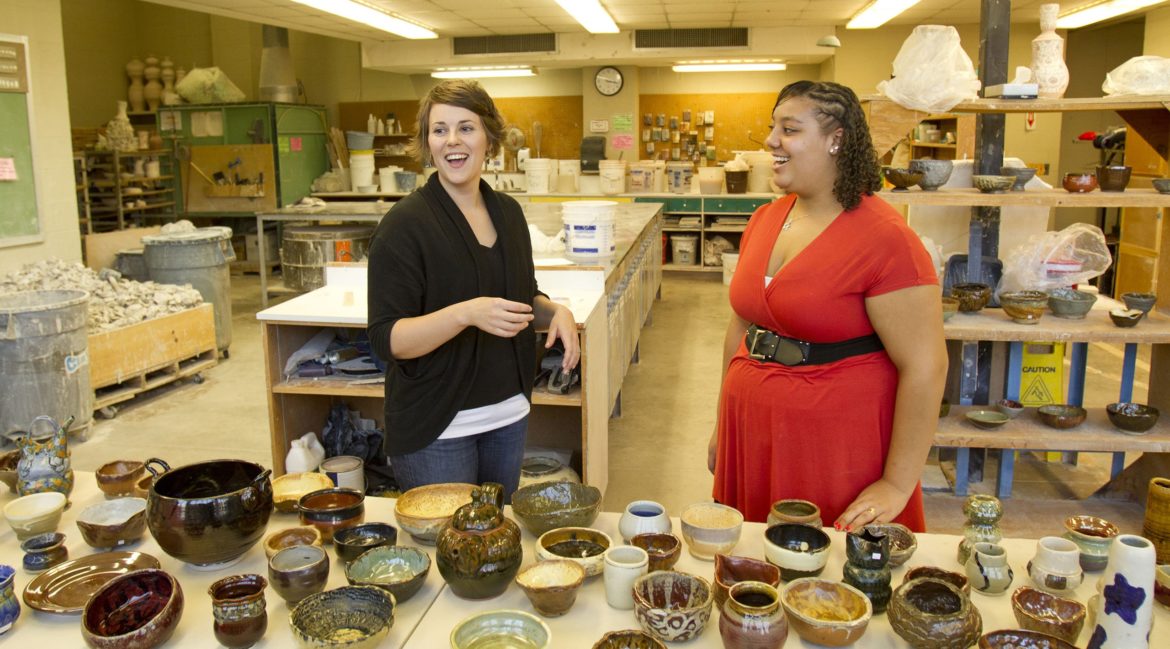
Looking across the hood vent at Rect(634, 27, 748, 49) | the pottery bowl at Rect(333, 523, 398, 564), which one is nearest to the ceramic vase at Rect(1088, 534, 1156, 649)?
the pottery bowl at Rect(333, 523, 398, 564)

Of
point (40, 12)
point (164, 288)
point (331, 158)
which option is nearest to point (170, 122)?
point (331, 158)

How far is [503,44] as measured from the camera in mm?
11234

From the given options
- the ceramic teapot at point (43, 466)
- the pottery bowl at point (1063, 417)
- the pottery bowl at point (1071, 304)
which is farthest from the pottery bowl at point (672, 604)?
the pottery bowl at point (1071, 304)

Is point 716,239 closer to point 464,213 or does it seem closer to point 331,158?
point 331,158

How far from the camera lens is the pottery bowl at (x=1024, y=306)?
11.7 feet

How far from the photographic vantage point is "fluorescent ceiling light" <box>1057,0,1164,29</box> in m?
8.38

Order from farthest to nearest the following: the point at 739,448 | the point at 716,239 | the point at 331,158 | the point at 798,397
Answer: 1. the point at 331,158
2. the point at 716,239
3. the point at 739,448
4. the point at 798,397

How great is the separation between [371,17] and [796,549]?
8742 millimetres

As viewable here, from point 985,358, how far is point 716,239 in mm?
6366

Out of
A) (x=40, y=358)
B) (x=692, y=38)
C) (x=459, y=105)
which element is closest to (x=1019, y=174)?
(x=459, y=105)

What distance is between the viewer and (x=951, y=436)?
358cm

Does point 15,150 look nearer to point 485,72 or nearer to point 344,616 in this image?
point 344,616

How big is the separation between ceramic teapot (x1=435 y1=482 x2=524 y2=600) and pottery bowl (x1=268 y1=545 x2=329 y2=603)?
0.63ft

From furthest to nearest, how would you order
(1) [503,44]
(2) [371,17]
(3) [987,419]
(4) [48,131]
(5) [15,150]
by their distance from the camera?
1. (1) [503,44]
2. (2) [371,17]
3. (4) [48,131]
4. (5) [15,150]
5. (3) [987,419]
